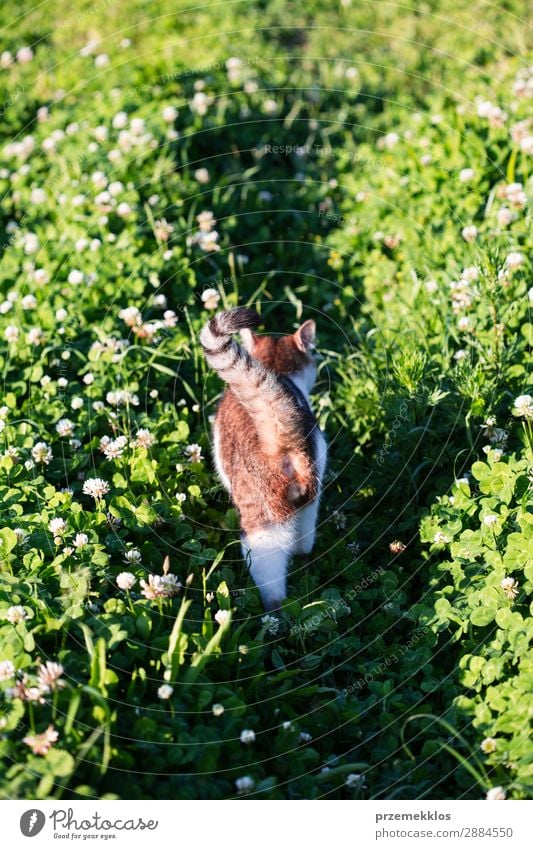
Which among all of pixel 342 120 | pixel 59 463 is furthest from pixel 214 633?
pixel 342 120

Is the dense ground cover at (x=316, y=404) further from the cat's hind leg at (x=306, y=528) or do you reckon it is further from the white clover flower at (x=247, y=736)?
the cat's hind leg at (x=306, y=528)

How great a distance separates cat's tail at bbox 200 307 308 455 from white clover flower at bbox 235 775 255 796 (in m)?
1.41

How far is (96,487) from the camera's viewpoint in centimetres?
405

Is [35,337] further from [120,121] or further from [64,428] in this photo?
[120,121]

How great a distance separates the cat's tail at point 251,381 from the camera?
139 inches

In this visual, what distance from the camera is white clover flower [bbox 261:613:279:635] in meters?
3.79

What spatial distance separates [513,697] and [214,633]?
1232 millimetres

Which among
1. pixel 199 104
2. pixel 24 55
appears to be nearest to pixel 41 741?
pixel 199 104

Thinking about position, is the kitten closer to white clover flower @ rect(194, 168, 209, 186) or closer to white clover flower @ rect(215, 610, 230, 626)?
white clover flower @ rect(215, 610, 230, 626)

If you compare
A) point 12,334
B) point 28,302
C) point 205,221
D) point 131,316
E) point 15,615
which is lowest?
point 15,615

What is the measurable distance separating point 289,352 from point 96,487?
1454 millimetres

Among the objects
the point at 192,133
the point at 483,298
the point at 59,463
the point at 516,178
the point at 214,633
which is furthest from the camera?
the point at 192,133

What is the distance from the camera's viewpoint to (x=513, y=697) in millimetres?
3219

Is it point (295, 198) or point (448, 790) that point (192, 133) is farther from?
point (448, 790)
